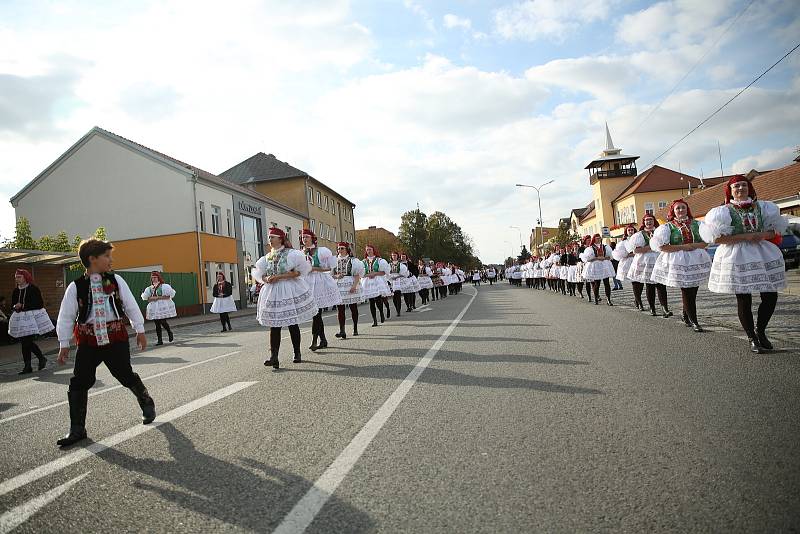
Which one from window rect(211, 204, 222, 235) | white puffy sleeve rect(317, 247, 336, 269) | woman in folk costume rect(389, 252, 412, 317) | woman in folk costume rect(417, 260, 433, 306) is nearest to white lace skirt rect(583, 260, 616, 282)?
→ woman in folk costume rect(389, 252, 412, 317)

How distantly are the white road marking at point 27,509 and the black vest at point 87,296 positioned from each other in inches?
69.9

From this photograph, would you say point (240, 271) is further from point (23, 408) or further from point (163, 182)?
point (23, 408)

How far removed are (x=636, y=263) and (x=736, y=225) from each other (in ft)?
17.3

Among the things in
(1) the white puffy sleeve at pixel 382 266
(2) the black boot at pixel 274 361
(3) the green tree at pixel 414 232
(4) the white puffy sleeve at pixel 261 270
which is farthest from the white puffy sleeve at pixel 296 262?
(3) the green tree at pixel 414 232

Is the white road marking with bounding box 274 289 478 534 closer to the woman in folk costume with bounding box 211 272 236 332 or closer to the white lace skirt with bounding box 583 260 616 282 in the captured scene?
the white lace skirt with bounding box 583 260 616 282

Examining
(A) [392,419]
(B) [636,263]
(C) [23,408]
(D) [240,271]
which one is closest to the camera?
(A) [392,419]

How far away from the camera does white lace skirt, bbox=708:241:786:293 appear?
6223 millimetres

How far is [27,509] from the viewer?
9.75 feet

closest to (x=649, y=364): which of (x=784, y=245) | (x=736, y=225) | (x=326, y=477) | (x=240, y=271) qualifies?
(x=736, y=225)

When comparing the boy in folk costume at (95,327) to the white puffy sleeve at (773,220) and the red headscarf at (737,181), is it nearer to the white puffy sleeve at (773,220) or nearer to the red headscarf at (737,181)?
the red headscarf at (737,181)

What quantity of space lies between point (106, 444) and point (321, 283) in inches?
235

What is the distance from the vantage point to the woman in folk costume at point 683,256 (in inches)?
339

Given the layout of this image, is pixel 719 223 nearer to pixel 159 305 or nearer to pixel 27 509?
pixel 27 509

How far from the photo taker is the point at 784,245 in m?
27.8
